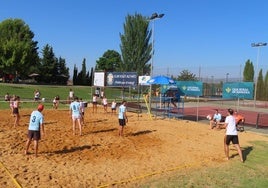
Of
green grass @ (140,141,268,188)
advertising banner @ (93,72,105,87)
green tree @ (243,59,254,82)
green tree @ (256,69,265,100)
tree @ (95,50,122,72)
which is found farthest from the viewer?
tree @ (95,50,122,72)

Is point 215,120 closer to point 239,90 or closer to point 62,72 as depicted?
point 239,90

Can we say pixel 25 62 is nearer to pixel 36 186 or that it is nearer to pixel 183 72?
pixel 183 72

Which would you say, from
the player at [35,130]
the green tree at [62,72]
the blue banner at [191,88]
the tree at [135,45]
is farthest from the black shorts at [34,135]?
the green tree at [62,72]

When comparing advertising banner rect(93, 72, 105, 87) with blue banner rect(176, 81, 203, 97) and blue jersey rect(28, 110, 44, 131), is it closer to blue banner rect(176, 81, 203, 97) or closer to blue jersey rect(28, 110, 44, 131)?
blue banner rect(176, 81, 203, 97)

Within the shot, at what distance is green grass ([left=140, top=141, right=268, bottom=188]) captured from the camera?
8.53 metres

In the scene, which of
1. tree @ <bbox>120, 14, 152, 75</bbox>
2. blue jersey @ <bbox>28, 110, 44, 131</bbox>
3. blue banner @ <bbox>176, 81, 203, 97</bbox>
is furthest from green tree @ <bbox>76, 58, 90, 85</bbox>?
blue jersey @ <bbox>28, 110, 44, 131</bbox>

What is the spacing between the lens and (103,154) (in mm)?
11195

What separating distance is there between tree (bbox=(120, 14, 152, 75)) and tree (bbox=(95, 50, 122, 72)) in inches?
895

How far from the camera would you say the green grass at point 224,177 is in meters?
8.53

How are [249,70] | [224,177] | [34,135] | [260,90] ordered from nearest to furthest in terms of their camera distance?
[224,177] → [34,135] → [260,90] → [249,70]

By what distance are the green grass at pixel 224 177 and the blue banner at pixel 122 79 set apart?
50.8 feet

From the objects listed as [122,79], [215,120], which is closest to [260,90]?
[122,79]

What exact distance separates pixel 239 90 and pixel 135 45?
1616 inches

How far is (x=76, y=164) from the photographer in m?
9.73
